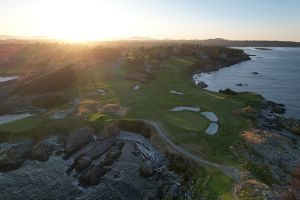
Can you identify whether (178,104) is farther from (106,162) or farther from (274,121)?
(106,162)

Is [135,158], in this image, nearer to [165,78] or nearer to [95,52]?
[165,78]

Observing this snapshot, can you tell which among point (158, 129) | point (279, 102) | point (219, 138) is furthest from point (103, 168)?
point (279, 102)

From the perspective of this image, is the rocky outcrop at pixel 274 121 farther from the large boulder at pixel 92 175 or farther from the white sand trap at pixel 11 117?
the white sand trap at pixel 11 117

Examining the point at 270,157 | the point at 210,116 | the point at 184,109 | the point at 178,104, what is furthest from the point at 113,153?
the point at 178,104

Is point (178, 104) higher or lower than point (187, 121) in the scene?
lower

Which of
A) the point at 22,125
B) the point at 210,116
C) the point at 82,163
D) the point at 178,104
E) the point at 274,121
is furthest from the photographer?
the point at 178,104

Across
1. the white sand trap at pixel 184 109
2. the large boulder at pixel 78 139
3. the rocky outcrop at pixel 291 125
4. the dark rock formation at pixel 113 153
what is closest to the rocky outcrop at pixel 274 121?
the rocky outcrop at pixel 291 125

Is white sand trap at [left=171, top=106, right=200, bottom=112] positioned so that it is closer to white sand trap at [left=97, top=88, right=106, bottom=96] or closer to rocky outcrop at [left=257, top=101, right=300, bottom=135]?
rocky outcrop at [left=257, top=101, right=300, bottom=135]
